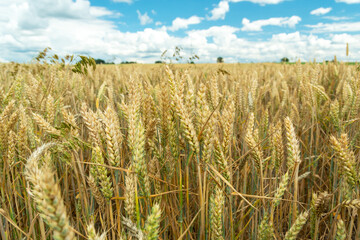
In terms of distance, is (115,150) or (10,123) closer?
(115,150)

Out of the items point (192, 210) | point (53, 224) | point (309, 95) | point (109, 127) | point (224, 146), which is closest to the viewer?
point (53, 224)

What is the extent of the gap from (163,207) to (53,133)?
0.57m

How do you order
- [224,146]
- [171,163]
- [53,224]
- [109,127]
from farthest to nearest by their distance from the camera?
[171,163] → [224,146] → [109,127] → [53,224]

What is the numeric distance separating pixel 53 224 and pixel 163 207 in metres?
0.77

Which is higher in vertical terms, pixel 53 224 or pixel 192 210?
pixel 53 224

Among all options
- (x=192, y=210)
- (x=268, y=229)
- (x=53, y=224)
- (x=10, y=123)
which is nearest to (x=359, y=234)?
(x=268, y=229)

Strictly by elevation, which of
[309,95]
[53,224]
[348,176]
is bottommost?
[348,176]

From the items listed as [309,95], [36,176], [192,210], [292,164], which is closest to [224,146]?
[292,164]

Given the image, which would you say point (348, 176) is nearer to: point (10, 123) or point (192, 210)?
point (192, 210)

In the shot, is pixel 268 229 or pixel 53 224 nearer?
pixel 53 224

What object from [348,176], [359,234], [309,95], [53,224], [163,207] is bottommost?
[359,234]

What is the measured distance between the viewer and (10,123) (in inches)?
43.3

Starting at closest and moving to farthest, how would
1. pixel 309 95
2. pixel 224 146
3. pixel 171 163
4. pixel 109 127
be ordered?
pixel 109 127, pixel 224 146, pixel 171 163, pixel 309 95

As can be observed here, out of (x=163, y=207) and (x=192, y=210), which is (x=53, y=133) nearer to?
(x=163, y=207)
